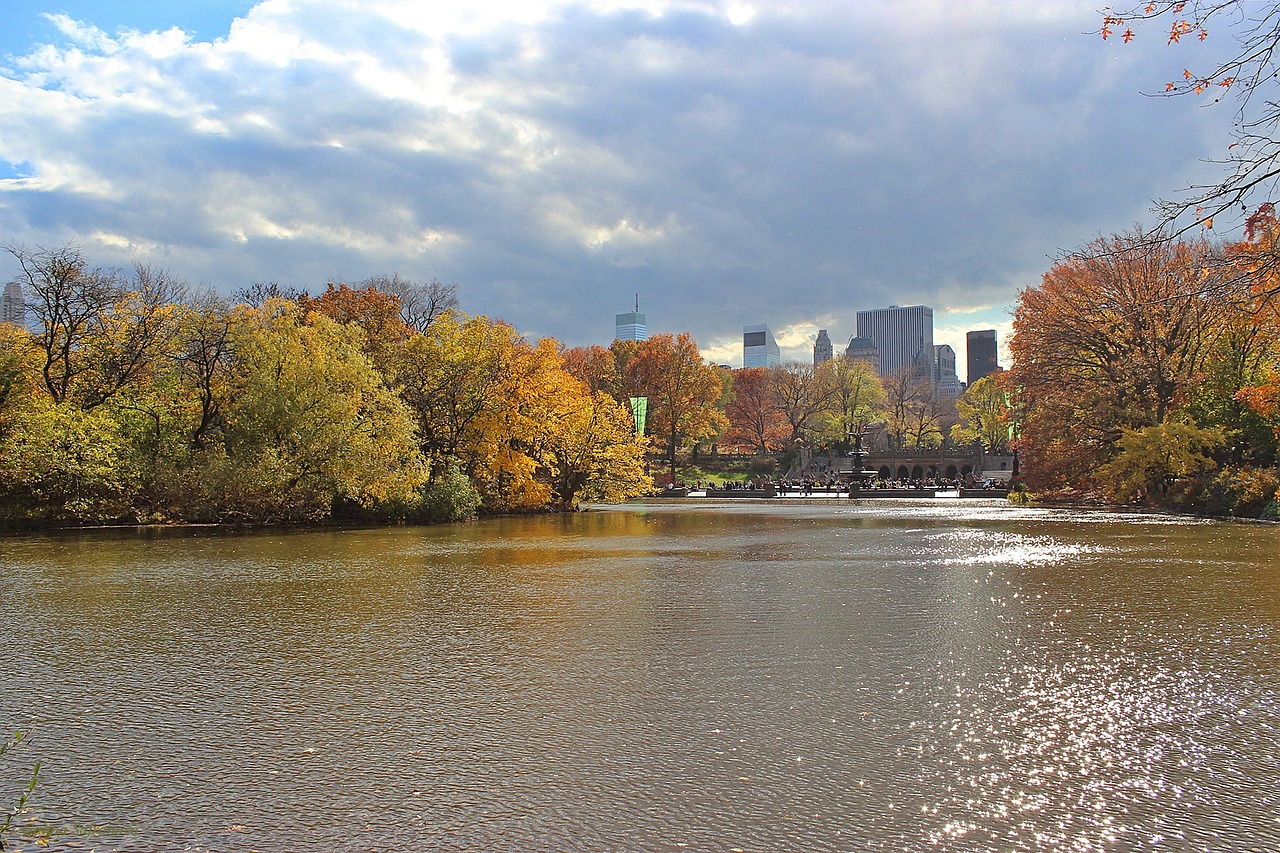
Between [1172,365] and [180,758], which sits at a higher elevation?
[1172,365]

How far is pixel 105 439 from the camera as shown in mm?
24109

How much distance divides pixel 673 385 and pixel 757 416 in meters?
18.8

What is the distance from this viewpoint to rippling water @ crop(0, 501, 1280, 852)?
419 centimetres

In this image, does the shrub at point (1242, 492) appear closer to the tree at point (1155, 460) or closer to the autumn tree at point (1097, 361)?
the tree at point (1155, 460)

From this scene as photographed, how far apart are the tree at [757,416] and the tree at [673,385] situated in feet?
46.4

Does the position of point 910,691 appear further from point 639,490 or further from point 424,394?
Answer: point 639,490

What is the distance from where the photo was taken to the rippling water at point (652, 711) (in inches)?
165

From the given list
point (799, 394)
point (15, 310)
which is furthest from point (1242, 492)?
point (799, 394)

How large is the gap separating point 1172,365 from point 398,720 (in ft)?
120

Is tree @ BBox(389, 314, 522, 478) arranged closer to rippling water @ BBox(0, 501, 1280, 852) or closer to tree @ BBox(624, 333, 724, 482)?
rippling water @ BBox(0, 501, 1280, 852)

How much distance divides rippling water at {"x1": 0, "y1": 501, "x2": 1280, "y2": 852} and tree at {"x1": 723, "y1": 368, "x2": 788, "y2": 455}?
266ft

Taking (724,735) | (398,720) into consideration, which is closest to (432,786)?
(398,720)

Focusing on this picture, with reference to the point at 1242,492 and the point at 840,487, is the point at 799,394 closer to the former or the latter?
the point at 840,487

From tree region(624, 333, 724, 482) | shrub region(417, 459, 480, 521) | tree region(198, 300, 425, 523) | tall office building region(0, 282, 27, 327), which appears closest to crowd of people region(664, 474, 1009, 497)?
tree region(624, 333, 724, 482)
